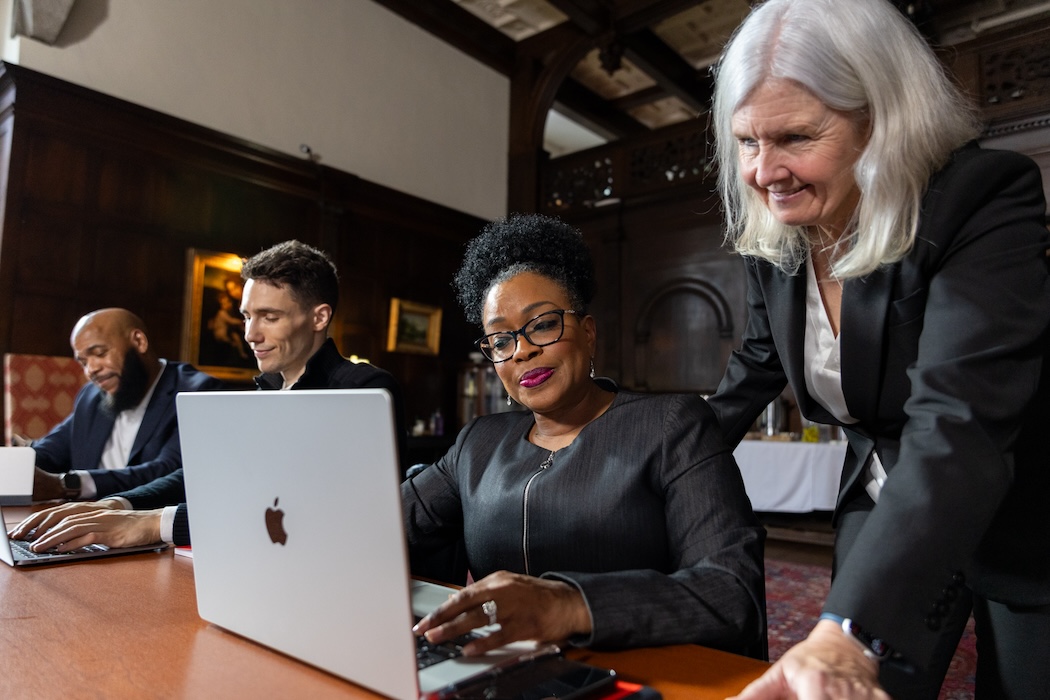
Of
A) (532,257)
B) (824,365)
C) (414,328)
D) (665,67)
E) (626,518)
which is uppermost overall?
(665,67)

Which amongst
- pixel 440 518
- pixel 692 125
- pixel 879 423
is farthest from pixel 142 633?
pixel 692 125

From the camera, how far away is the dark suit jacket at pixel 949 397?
0.75 meters

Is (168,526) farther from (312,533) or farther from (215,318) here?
(215,318)

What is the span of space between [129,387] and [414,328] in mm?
4307

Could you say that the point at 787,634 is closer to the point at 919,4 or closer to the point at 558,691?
the point at 558,691

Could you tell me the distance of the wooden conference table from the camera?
68 cm

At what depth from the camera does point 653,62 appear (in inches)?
301

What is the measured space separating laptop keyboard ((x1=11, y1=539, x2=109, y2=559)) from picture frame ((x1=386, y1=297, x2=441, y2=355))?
5378 millimetres

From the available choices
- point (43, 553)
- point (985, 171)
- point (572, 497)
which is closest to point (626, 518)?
point (572, 497)

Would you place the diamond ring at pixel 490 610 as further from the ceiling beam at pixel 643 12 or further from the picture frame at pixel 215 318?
the ceiling beam at pixel 643 12

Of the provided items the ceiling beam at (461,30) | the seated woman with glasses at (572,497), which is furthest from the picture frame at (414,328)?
the seated woman with glasses at (572,497)

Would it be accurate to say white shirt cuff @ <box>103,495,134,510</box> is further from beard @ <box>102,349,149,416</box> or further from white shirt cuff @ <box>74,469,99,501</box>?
beard @ <box>102,349,149,416</box>

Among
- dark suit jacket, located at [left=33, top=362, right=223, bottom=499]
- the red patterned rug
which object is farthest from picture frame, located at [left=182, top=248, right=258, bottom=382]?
the red patterned rug

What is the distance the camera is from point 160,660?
76 cm
